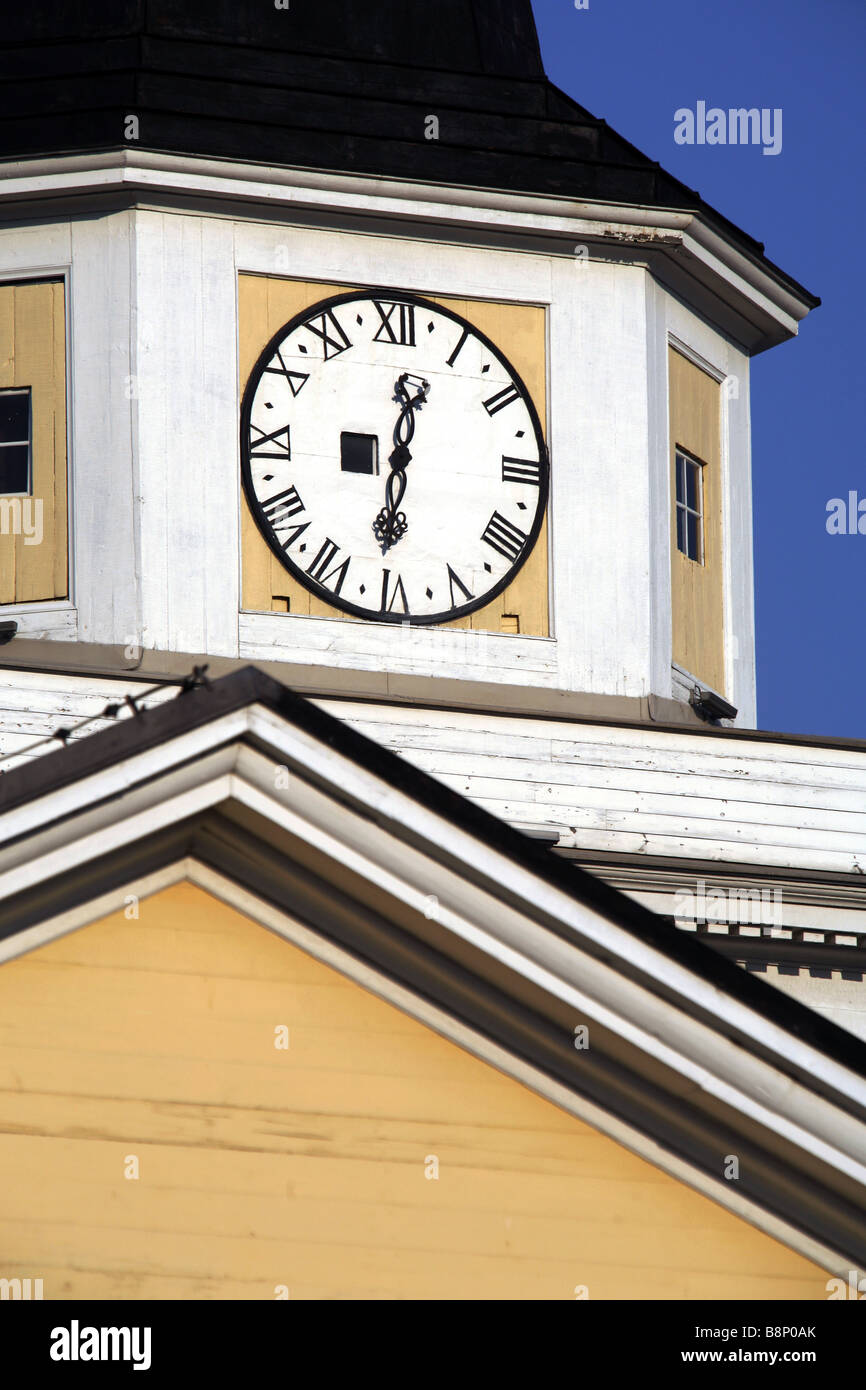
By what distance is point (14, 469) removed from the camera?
1772 cm

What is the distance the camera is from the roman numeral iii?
711 inches

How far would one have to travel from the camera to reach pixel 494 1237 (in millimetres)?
9539

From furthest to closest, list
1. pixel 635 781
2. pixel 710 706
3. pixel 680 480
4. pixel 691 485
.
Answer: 1. pixel 691 485
2. pixel 680 480
3. pixel 710 706
4. pixel 635 781

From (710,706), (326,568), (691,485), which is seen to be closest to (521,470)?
(326,568)

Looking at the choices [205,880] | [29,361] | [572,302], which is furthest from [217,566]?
[205,880]

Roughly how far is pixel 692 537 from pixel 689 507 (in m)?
0.20

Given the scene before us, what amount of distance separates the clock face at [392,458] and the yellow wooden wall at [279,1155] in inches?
319

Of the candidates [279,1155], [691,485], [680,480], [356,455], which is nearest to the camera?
[279,1155]

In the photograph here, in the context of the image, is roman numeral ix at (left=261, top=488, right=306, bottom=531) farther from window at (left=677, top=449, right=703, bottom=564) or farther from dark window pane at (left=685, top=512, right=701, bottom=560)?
dark window pane at (left=685, top=512, right=701, bottom=560)

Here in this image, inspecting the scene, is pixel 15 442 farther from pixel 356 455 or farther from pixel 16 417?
pixel 356 455

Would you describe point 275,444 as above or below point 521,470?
above

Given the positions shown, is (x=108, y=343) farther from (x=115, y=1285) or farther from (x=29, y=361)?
(x=115, y=1285)

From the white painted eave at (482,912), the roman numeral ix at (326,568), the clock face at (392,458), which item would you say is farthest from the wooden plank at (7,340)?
the white painted eave at (482,912)

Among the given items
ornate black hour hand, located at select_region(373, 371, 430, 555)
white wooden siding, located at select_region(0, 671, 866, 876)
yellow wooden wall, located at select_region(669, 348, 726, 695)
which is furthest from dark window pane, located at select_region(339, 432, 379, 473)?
yellow wooden wall, located at select_region(669, 348, 726, 695)
